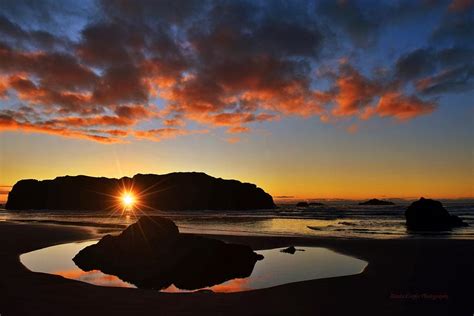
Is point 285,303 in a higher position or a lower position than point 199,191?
lower

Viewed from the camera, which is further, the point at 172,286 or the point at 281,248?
the point at 281,248

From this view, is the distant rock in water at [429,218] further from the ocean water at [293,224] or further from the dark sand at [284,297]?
the dark sand at [284,297]

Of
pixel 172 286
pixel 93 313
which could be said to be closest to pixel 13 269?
pixel 172 286

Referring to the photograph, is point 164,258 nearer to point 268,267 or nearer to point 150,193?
point 268,267

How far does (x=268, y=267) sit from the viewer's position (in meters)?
16.5

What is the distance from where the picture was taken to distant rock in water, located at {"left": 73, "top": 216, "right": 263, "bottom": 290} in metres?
14.2

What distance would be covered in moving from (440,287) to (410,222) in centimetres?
3643

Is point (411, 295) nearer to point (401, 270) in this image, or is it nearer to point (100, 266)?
point (401, 270)

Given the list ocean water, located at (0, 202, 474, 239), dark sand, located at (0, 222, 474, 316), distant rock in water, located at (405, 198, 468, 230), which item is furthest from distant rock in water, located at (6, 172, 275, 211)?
dark sand, located at (0, 222, 474, 316)

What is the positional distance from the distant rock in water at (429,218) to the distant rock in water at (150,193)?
432 feet

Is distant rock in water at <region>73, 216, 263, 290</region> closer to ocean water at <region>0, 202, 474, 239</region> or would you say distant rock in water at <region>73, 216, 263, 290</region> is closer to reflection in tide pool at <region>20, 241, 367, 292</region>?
reflection in tide pool at <region>20, 241, 367, 292</region>

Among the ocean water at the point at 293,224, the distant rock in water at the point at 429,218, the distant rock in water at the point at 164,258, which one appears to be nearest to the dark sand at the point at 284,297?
the distant rock in water at the point at 164,258

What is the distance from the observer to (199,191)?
18238 cm

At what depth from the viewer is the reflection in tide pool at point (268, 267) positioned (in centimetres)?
1324
